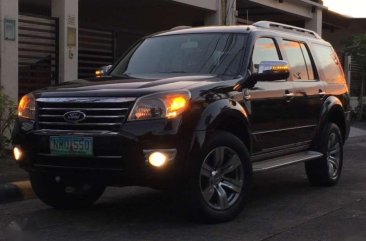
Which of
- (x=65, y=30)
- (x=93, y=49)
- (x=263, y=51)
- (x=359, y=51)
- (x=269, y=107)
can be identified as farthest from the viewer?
(x=359, y=51)

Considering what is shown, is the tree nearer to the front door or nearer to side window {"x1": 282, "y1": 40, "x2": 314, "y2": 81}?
side window {"x1": 282, "y1": 40, "x2": 314, "y2": 81}

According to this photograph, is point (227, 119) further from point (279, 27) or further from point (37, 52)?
point (37, 52)

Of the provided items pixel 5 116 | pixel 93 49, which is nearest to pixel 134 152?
pixel 5 116

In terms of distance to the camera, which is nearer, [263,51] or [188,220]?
[188,220]

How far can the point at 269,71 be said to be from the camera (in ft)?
20.3

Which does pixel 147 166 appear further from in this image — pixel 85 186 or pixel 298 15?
pixel 298 15

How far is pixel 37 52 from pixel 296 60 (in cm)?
567

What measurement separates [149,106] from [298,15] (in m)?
15.3

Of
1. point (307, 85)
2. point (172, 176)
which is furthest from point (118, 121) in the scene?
point (307, 85)

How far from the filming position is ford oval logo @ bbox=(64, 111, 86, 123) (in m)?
5.38

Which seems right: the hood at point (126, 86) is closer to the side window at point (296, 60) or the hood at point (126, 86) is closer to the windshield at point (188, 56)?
the windshield at point (188, 56)

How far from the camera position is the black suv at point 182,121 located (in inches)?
205

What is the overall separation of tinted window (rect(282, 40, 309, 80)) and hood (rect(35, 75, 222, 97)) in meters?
1.60

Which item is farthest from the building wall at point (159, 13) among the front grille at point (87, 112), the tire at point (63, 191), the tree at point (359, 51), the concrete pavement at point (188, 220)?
Answer: the front grille at point (87, 112)
